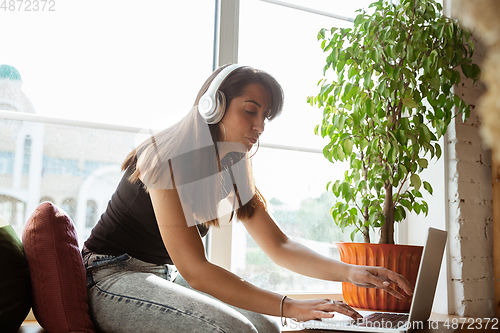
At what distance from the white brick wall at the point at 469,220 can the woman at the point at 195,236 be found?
1005 millimetres

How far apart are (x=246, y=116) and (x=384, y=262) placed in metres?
0.88

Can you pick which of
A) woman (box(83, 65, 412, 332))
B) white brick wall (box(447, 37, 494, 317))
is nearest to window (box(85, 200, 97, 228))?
woman (box(83, 65, 412, 332))

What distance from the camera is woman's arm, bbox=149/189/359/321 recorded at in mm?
888

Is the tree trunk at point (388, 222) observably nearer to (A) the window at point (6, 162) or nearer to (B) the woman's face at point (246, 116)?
(B) the woman's face at point (246, 116)

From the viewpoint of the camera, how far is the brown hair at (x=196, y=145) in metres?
1.01

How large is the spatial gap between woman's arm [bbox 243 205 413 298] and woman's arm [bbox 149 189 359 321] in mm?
263

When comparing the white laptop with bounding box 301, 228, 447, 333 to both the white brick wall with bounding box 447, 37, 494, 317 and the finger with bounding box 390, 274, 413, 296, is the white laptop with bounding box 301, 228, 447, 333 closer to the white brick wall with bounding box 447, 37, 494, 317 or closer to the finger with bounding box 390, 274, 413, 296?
the finger with bounding box 390, 274, 413, 296

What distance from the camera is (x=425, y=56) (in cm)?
168

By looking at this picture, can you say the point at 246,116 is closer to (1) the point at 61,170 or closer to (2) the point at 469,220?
(1) the point at 61,170

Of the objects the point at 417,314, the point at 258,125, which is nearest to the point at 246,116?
the point at 258,125

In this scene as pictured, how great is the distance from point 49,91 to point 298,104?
1125mm

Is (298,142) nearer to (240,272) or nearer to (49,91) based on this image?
(240,272)

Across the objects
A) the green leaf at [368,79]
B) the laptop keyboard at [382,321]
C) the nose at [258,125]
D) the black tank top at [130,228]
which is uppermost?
the green leaf at [368,79]

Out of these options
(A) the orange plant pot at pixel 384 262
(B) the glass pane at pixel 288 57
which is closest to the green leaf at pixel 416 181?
(A) the orange plant pot at pixel 384 262
